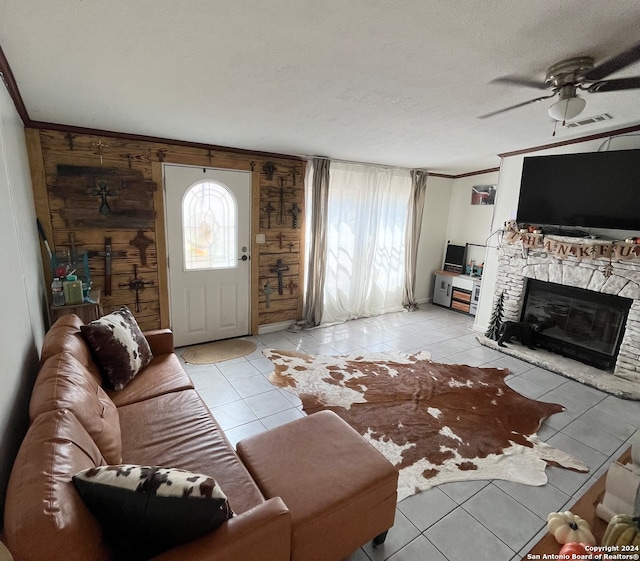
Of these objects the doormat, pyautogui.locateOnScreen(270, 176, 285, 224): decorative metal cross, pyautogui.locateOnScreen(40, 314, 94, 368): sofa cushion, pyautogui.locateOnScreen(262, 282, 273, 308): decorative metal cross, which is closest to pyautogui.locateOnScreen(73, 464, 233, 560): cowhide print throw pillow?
pyautogui.locateOnScreen(40, 314, 94, 368): sofa cushion

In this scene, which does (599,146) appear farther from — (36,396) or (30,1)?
(36,396)

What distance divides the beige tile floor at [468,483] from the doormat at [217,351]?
119mm

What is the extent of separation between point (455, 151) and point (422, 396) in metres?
2.79

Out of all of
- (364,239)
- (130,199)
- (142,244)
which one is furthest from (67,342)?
(364,239)

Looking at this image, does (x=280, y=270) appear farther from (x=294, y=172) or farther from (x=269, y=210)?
(x=294, y=172)

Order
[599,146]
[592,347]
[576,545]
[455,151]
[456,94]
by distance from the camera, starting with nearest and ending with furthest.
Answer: [576,545], [456,94], [599,146], [592,347], [455,151]

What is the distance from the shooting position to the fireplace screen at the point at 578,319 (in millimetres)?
3447

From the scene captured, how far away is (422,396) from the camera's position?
9.64 ft

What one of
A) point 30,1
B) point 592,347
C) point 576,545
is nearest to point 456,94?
point 30,1

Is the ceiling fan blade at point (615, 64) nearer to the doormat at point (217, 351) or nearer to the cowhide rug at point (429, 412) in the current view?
the cowhide rug at point (429, 412)

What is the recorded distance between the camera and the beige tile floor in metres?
1.68

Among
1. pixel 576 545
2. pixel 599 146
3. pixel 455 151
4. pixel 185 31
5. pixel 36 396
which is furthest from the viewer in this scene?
pixel 455 151

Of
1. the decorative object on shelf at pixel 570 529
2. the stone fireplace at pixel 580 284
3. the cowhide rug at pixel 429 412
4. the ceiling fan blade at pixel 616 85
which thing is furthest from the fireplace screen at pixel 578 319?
the decorative object on shelf at pixel 570 529

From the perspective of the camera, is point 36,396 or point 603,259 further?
point 603,259
